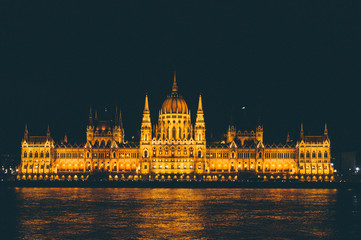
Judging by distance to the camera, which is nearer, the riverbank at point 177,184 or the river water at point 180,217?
the river water at point 180,217

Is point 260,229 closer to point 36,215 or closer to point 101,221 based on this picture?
point 101,221

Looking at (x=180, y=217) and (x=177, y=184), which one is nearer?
(x=180, y=217)

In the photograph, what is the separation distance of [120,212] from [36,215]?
12.3 metres

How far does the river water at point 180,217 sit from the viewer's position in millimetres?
80438

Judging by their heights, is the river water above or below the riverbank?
below

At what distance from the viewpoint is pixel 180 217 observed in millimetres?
96062

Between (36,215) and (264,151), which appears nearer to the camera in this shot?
(36,215)

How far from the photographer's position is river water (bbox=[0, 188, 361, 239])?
264 feet

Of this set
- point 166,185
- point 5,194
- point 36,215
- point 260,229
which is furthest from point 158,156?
point 260,229

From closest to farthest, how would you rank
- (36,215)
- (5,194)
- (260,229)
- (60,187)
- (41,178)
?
(260,229), (36,215), (5,194), (60,187), (41,178)

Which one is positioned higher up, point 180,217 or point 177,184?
point 177,184

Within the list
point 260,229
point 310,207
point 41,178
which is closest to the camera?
point 260,229

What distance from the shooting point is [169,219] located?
93.6m

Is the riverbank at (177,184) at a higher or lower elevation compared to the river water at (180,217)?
higher
